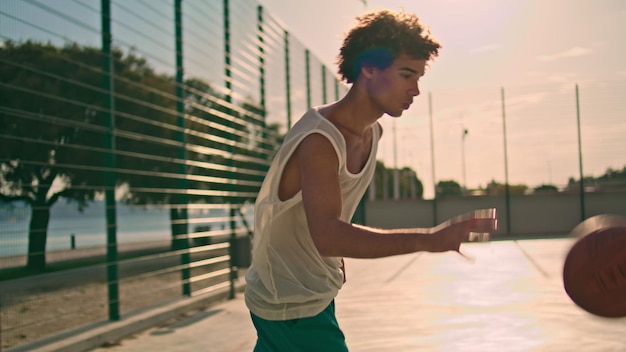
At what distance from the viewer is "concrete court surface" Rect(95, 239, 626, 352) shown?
243 inches

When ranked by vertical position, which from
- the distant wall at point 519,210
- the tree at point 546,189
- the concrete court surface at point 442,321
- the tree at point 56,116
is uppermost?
the tree at point 56,116

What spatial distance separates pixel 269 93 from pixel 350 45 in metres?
10.7

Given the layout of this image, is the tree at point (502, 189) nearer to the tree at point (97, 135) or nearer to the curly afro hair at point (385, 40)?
the tree at point (97, 135)

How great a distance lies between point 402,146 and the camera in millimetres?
25578

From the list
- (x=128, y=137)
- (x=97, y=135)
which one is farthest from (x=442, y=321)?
(x=97, y=135)

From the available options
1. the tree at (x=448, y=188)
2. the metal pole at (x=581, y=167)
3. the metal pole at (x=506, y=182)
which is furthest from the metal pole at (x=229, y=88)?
the tree at (x=448, y=188)

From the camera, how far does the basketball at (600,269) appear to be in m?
2.36

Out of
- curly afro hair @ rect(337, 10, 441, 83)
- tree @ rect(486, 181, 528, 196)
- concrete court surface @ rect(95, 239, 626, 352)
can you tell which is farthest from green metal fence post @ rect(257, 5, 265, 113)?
tree @ rect(486, 181, 528, 196)

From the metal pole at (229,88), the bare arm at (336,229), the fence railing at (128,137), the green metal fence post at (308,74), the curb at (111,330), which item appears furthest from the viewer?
the green metal fence post at (308,74)

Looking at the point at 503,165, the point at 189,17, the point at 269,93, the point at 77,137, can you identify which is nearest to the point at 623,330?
the point at 189,17

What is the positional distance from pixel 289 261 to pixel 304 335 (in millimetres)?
242

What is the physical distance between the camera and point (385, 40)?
2.30 metres

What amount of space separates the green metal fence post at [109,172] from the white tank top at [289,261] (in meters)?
4.90

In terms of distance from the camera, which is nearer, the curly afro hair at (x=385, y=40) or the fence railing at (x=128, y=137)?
the curly afro hair at (x=385, y=40)
